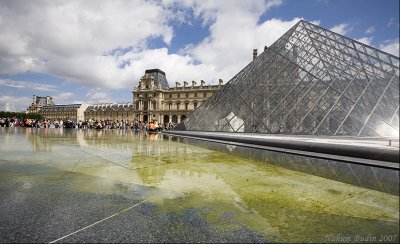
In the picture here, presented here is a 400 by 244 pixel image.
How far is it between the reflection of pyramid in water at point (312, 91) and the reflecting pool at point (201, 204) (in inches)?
178

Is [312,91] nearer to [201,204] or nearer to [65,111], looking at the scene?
[201,204]

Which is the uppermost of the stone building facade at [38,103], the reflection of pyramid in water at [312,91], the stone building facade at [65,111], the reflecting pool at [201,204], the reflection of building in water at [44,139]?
the stone building facade at [38,103]

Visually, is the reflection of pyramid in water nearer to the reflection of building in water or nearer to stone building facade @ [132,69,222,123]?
the reflection of building in water

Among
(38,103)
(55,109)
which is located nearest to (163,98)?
(55,109)

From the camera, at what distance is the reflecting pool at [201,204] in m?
1.91

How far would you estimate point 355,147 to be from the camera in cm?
473

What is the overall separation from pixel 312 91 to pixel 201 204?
9.54m

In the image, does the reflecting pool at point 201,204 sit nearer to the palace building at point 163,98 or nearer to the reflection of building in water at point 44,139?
the reflection of building in water at point 44,139

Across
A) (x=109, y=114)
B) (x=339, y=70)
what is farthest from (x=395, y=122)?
(x=109, y=114)

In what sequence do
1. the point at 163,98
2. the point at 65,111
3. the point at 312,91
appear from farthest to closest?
the point at 65,111
the point at 163,98
the point at 312,91

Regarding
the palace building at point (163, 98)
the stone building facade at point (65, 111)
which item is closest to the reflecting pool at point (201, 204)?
the palace building at point (163, 98)

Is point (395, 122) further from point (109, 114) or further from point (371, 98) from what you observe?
point (109, 114)

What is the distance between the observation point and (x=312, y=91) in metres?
10.6

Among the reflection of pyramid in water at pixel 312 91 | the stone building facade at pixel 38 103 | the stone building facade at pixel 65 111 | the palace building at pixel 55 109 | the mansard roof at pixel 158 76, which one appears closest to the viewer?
the reflection of pyramid in water at pixel 312 91
